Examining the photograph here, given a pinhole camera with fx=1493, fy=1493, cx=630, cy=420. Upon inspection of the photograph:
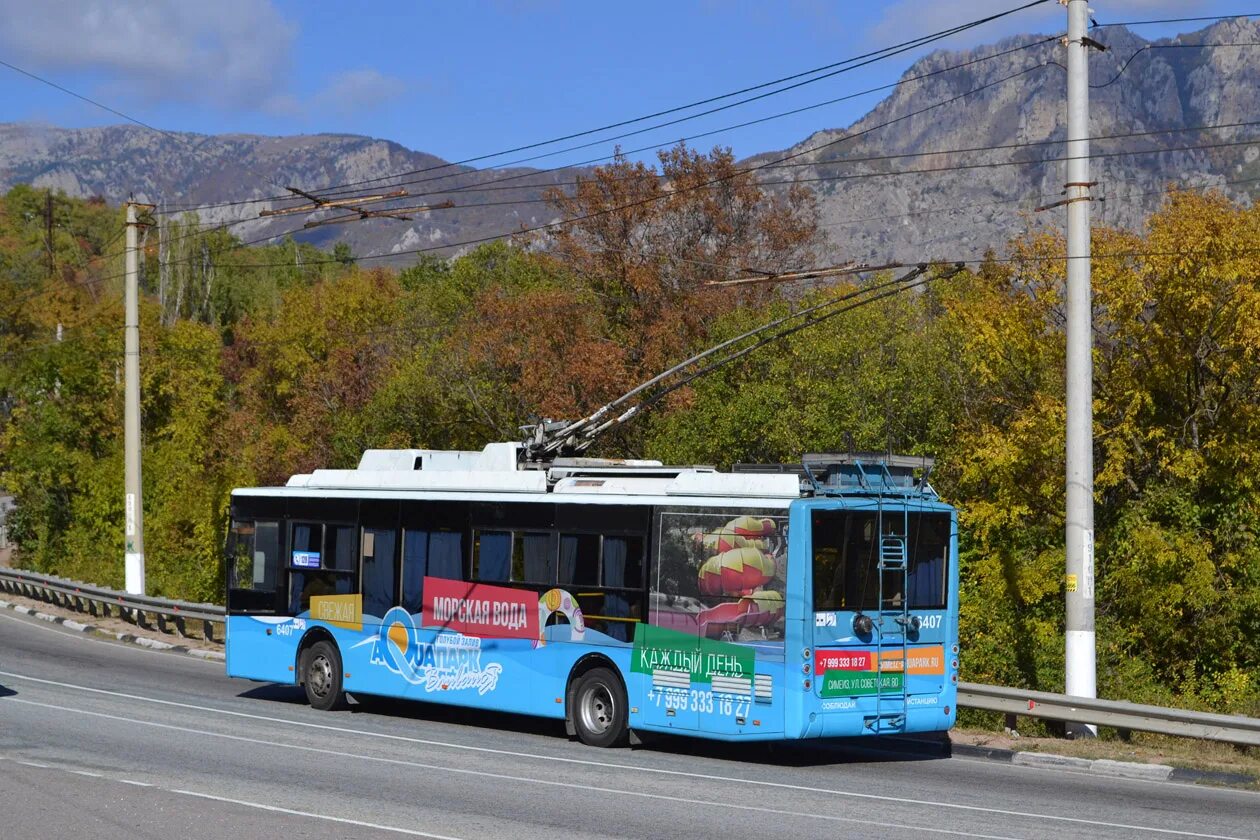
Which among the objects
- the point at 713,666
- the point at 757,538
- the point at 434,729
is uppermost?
the point at 757,538

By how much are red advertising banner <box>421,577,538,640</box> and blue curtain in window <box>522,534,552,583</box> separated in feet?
0.73

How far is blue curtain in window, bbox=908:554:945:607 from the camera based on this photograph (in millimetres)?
15977

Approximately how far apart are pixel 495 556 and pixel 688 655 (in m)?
3.24

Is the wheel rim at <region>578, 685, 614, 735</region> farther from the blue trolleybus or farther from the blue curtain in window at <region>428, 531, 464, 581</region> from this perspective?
the blue curtain in window at <region>428, 531, 464, 581</region>

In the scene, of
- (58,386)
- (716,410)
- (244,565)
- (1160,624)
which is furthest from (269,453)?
(1160,624)

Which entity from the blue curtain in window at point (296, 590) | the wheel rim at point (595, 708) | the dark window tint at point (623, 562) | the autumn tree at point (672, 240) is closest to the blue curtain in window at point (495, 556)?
the dark window tint at point (623, 562)

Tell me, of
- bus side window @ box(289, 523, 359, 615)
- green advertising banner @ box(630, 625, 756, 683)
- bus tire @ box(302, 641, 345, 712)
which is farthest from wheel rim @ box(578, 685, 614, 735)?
bus tire @ box(302, 641, 345, 712)

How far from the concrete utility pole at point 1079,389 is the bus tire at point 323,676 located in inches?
372

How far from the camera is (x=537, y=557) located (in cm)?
1745

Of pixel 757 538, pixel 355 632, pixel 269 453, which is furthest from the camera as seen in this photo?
pixel 269 453

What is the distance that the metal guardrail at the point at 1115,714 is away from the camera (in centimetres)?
1570

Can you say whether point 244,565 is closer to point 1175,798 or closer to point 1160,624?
point 1175,798

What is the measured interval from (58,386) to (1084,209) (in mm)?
48607

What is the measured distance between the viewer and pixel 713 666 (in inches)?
609
